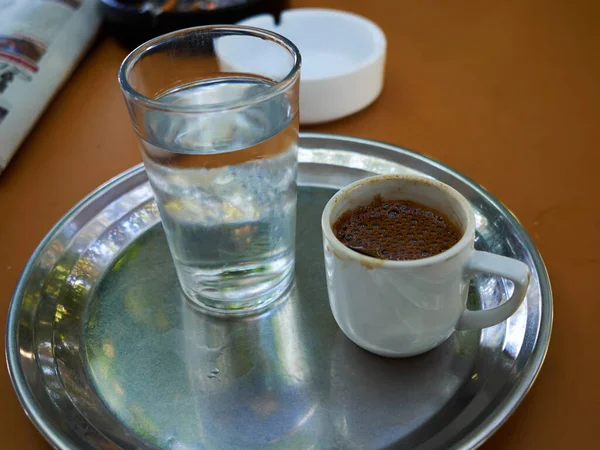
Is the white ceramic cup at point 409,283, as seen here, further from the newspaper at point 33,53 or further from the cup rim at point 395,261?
the newspaper at point 33,53

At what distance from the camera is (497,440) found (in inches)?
15.6

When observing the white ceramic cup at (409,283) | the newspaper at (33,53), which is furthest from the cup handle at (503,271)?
the newspaper at (33,53)

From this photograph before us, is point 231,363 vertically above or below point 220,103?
below

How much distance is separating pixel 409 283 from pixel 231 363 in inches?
5.7

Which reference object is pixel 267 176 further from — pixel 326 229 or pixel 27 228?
pixel 27 228

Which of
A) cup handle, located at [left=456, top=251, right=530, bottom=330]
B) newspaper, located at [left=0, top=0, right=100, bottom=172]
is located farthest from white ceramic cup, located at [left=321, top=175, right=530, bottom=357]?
newspaper, located at [left=0, top=0, right=100, bottom=172]

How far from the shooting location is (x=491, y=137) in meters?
0.68

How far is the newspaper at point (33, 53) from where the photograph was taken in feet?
2.20

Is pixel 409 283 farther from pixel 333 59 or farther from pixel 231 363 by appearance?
pixel 333 59

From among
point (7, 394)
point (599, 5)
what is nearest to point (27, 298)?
point (7, 394)

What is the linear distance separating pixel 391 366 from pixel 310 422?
0.23 feet

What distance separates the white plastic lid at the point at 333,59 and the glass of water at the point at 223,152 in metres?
0.17

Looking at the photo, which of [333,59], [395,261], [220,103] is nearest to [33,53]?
[333,59]

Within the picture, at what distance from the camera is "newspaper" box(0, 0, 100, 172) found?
67 centimetres
